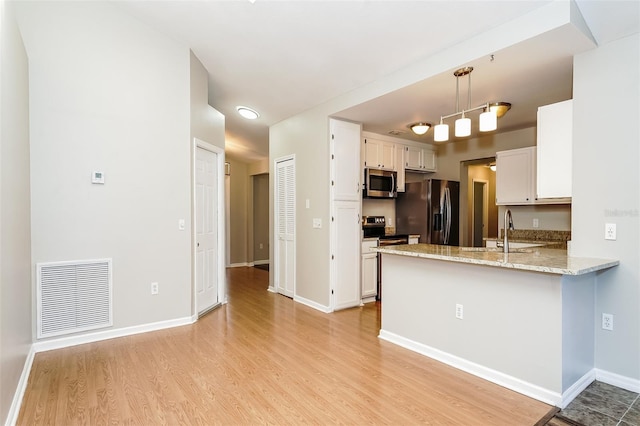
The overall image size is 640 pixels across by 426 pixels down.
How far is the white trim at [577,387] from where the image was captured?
2.16m

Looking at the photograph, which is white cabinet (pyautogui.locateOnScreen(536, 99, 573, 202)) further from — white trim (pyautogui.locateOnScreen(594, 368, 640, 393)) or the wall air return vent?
the wall air return vent

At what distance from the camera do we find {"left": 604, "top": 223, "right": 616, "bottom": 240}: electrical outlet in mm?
2453

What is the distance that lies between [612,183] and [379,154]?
→ 2989 mm

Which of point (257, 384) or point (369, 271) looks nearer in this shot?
point (257, 384)

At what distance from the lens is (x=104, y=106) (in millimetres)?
3326

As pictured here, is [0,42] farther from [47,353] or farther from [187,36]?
[47,353]

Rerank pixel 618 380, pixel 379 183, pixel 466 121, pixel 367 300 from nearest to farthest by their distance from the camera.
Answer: pixel 618 380 < pixel 466 121 < pixel 367 300 < pixel 379 183

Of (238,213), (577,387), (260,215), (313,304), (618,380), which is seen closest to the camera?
(577,387)

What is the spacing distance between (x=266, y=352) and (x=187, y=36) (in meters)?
3.39

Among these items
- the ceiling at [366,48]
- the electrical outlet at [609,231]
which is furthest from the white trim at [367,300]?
the electrical outlet at [609,231]

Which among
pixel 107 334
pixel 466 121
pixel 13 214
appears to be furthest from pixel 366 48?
pixel 107 334

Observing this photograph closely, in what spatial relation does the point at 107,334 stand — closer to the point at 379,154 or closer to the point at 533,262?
the point at 533,262

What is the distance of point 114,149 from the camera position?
11.1 feet

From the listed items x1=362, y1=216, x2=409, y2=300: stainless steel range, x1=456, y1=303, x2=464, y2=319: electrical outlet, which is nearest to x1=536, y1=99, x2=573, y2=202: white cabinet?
x1=456, y1=303, x2=464, y2=319: electrical outlet
